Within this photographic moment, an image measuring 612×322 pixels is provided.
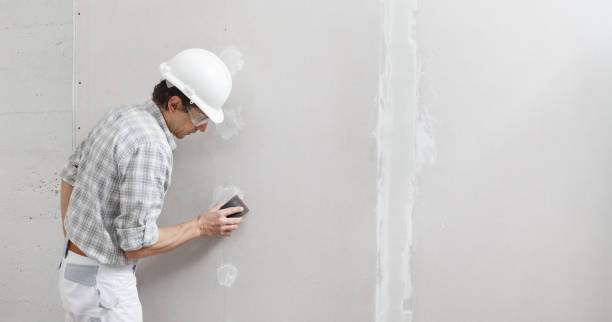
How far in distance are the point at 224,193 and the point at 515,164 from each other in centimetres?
107

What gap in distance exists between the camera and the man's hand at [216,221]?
4.93ft

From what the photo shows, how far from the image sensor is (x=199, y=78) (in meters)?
1.38

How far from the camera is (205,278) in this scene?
1632 millimetres

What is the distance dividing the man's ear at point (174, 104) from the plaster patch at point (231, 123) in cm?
22

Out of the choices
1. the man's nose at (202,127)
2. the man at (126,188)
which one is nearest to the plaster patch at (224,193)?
the man at (126,188)

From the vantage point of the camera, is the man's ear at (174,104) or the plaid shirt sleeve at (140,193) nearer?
the plaid shirt sleeve at (140,193)

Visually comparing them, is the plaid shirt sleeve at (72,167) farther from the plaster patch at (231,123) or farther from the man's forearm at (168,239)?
the plaster patch at (231,123)

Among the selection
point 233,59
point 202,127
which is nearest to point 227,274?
point 202,127

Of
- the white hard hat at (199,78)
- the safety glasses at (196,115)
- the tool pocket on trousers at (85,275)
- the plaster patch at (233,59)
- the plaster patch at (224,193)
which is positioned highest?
the plaster patch at (233,59)

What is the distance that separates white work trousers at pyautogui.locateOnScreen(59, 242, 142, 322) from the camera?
1.33m

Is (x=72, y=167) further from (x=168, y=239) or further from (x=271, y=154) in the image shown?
(x=271, y=154)

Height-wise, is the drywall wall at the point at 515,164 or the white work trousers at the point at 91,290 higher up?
the drywall wall at the point at 515,164

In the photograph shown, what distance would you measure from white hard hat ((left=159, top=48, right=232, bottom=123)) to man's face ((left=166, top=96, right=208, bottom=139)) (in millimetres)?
48

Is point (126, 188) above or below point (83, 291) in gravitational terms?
above
